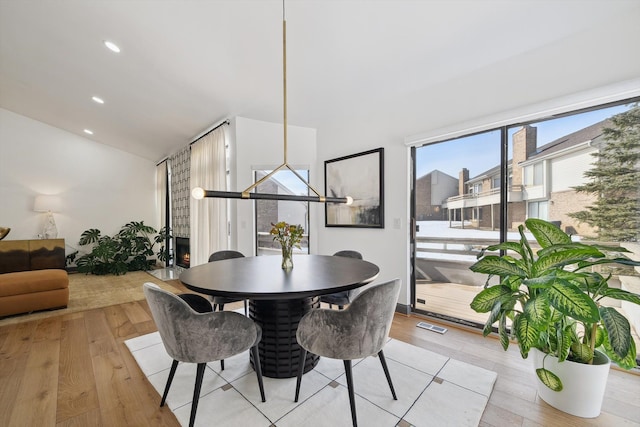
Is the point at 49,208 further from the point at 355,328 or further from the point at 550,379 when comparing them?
the point at 550,379

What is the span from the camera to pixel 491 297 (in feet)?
5.52

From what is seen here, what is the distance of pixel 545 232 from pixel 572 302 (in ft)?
1.66

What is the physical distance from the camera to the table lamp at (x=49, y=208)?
5234mm

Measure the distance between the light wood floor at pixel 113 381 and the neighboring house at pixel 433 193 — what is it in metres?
1.20

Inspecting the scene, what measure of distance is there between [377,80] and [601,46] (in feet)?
5.66

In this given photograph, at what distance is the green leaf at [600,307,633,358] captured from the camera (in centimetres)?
137

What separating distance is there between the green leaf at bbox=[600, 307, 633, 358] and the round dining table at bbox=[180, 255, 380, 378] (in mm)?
1248

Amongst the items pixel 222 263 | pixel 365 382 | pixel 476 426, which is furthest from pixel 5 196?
pixel 476 426

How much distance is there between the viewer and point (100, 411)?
1.65m

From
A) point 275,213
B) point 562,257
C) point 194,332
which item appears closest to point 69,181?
point 275,213

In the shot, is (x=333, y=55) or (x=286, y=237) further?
(x=333, y=55)

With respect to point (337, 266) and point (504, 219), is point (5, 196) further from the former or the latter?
point (504, 219)

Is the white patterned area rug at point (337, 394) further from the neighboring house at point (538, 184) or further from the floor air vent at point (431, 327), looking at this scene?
the neighboring house at point (538, 184)

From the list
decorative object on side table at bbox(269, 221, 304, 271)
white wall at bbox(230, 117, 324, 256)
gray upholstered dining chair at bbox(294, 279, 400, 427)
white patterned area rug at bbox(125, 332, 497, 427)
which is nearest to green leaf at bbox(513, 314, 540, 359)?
white patterned area rug at bbox(125, 332, 497, 427)
